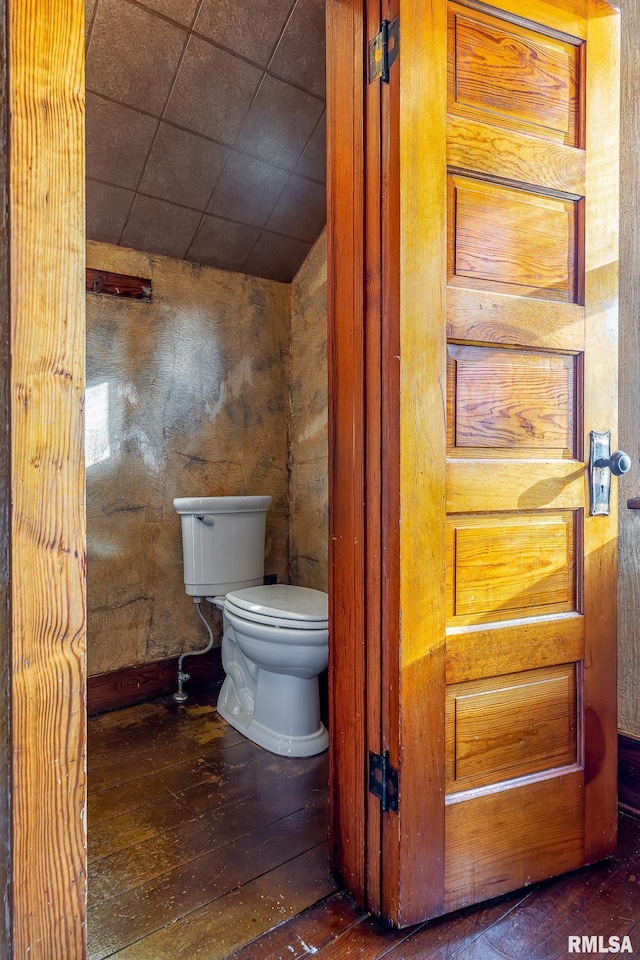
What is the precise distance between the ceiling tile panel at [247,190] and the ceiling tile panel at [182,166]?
4cm

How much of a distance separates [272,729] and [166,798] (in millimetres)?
431

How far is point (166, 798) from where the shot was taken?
164 centimetres

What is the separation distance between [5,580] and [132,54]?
1.75 metres

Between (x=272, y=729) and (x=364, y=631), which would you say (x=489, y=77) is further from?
(x=272, y=729)

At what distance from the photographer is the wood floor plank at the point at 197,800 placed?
1455 millimetres

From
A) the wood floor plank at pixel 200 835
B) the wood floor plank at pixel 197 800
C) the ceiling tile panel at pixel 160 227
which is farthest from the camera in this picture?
the ceiling tile panel at pixel 160 227

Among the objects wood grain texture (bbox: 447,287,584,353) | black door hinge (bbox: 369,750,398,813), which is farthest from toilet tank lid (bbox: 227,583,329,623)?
wood grain texture (bbox: 447,287,584,353)

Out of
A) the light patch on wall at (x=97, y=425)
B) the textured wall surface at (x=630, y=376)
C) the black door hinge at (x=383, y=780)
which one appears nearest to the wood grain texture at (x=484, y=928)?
the black door hinge at (x=383, y=780)

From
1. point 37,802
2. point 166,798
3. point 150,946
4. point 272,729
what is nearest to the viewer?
point 37,802

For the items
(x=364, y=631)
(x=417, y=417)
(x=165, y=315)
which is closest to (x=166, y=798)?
(x=364, y=631)

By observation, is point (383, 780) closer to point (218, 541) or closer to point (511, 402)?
point (511, 402)

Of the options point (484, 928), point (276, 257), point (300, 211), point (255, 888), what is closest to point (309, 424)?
point (276, 257)

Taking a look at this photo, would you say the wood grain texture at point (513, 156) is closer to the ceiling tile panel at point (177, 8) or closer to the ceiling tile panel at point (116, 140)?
the ceiling tile panel at point (177, 8)

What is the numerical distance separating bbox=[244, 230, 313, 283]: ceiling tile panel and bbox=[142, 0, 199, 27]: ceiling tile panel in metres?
0.77
